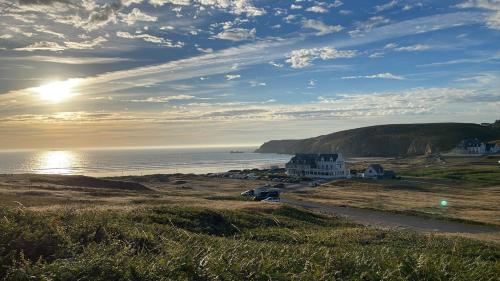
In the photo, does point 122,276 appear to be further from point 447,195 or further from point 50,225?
point 447,195

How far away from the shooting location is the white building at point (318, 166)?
4897 inches

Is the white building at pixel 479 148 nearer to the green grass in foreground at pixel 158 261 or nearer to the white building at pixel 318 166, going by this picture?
the white building at pixel 318 166

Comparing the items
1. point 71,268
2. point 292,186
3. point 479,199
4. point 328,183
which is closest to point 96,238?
point 71,268

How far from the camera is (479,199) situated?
243 feet

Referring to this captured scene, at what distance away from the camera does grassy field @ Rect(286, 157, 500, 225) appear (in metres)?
58.4

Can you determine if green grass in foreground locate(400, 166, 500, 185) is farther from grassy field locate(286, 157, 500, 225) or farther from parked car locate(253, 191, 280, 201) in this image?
parked car locate(253, 191, 280, 201)

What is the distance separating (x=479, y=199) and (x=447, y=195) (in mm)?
6868

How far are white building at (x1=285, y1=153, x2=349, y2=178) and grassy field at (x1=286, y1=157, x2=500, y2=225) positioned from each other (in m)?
15.6

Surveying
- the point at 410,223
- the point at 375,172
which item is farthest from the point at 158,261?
the point at 375,172

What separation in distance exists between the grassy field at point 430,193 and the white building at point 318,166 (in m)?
15.6

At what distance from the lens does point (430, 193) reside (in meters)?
84.1

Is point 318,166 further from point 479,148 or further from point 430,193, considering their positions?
point 479,148

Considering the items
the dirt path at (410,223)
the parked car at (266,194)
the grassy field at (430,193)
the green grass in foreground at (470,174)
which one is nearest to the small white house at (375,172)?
the grassy field at (430,193)

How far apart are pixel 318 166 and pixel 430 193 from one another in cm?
4787
